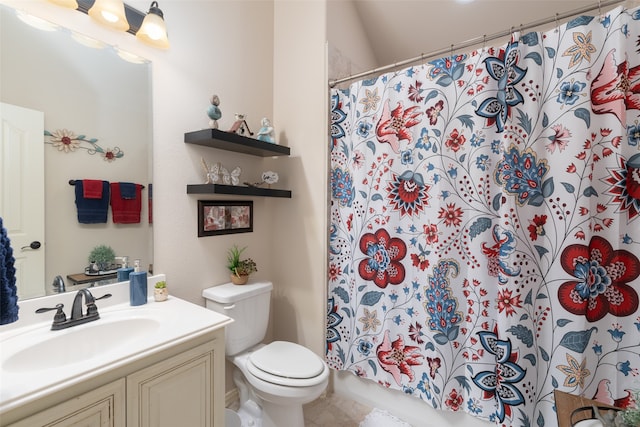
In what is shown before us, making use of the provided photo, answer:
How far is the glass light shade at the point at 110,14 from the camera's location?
1.18 meters

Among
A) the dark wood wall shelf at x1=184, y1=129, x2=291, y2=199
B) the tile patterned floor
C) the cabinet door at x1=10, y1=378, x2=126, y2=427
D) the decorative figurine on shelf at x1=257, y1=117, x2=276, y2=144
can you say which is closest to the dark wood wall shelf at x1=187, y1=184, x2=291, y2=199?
the dark wood wall shelf at x1=184, y1=129, x2=291, y2=199

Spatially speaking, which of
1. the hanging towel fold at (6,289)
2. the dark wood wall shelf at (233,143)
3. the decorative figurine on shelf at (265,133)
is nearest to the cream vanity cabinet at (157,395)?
the hanging towel fold at (6,289)

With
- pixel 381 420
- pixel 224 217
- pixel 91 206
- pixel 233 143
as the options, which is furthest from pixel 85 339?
pixel 381 420

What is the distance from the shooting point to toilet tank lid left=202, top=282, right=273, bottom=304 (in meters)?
1.56

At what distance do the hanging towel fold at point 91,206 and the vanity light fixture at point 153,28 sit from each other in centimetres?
68

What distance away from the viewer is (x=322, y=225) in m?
1.89

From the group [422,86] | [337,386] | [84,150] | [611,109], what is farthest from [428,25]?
[337,386]

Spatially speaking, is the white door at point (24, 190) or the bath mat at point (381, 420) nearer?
the white door at point (24, 190)

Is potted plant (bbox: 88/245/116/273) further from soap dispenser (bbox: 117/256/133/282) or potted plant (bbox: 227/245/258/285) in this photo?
potted plant (bbox: 227/245/258/285)

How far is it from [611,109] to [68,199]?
7.17 feet

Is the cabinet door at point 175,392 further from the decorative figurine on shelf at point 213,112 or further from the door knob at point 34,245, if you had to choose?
the decorative figurine on shelf at point 213,112

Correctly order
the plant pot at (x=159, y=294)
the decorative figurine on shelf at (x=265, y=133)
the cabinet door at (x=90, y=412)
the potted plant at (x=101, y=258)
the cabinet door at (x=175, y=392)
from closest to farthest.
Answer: the cabinet door at (x=90, y=412), the cabinet door at (x=175, y=392), the potted plant at (x=101, y=258), the plant pot at (x=159, y=294), the decorative figurine on shelf at (x=265, y=133)

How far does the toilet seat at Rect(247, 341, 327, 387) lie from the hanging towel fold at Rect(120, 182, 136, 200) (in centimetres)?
99

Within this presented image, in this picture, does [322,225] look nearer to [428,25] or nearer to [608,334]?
[608,334]
